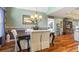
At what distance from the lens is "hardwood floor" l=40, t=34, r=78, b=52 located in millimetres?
1619

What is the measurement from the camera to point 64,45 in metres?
1.64

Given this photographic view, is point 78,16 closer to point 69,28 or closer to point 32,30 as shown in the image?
point 69,28

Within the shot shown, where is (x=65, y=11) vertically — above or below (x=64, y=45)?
above

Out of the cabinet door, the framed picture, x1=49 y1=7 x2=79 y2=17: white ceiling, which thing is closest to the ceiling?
x1=49 y1=7 x2=79 y2=17: white ceiling

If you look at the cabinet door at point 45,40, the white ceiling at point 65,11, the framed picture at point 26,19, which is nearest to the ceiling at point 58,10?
the white ceiling at point 65,11

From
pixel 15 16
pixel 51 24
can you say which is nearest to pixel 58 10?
pixel 51 24

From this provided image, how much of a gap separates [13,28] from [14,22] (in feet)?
0.30

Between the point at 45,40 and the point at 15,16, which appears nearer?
the point at 15,16

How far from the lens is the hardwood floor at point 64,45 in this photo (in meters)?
1.62

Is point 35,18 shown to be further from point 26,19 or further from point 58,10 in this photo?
point 58,10

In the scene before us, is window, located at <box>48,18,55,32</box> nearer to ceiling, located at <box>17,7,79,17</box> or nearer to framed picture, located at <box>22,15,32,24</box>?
ceiling, located at <box>17,7,79,17</box>
